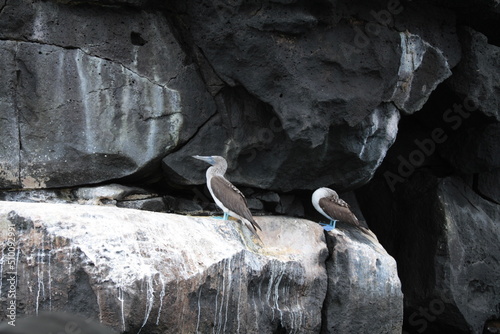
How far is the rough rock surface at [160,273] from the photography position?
525 cm

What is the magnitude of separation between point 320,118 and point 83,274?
3.33 m

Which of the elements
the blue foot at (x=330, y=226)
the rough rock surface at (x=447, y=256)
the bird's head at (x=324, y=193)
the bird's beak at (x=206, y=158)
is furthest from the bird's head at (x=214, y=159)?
the rough rock surface at (x=447, y=256)

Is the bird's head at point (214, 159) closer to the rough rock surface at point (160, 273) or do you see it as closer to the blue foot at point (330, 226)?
the rough rock surface at point (160, 273)

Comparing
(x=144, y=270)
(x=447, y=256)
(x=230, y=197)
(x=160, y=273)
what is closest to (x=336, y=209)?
(x=230, y=197)

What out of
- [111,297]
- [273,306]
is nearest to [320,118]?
[273,306]

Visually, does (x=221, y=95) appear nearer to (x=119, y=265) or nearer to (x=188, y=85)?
(x=188, y=85)

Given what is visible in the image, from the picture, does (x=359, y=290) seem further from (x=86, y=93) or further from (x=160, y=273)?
(x=86, y=93)

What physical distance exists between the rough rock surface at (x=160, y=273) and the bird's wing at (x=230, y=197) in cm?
16

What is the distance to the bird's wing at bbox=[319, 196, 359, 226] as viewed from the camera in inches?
313

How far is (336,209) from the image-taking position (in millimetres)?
7949

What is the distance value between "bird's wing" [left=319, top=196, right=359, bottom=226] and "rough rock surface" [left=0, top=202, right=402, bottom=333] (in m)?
0.70

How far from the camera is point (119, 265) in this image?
17.7 feet

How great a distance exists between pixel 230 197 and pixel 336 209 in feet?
4.68

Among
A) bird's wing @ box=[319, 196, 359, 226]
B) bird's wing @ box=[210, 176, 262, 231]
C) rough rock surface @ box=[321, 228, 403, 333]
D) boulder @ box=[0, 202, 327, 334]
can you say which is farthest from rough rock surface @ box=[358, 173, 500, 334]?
bird's wing @ box=[210, 176, 262, 231]
